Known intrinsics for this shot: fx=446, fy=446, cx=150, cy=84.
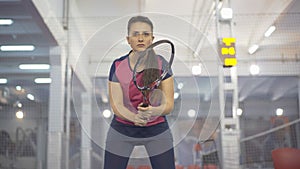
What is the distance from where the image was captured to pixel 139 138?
0.94m

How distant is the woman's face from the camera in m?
0.98

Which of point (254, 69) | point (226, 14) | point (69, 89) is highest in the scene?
point (226, 14)

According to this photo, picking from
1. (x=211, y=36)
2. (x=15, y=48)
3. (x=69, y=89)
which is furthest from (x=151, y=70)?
(x=15, y=48)

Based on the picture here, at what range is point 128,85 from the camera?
932mm

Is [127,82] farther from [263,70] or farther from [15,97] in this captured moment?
[263,70]

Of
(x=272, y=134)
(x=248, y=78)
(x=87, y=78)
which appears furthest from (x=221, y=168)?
(x=87, y=78)

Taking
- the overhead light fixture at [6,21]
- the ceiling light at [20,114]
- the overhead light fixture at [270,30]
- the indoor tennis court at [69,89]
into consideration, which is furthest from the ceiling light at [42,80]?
Result: the overhead light fixture at [270,30]

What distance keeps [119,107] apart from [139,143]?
0.30 ft

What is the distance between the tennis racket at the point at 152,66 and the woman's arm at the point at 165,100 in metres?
0.01

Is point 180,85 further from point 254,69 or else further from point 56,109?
point 254,69

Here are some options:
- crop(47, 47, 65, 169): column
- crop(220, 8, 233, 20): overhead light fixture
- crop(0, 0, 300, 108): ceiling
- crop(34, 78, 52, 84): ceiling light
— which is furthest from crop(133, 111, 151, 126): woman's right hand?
crop(220, 8, 233, 20): overhead light fixture

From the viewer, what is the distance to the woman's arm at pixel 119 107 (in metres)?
0.91

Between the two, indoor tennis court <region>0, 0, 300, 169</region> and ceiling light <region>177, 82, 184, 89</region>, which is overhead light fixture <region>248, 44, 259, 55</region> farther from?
ceiling light <region>177, 82, 184, 89</region>

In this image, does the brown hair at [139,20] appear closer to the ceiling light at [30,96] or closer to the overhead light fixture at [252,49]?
the ceiling light at [30,96]
